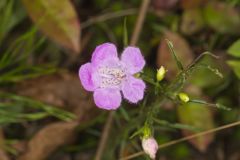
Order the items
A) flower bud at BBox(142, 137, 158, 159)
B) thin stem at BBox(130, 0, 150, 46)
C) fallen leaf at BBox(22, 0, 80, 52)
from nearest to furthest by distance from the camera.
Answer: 1. flower bud at BBox(142, 137, 158, 159)
2. fallen leaf at BBox(22, 0, 80, 52)
3. thin stem at BBox(130, 0, 150, 46)

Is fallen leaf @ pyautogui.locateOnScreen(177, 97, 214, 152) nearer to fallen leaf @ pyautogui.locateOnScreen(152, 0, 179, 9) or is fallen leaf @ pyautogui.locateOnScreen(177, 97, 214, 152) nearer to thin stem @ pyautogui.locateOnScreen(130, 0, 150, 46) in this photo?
thin stem @ pyautogui.locateOnScreen(130, 0, 150, 46)

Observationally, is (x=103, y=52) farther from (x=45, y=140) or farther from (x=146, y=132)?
(x=45, y=140)

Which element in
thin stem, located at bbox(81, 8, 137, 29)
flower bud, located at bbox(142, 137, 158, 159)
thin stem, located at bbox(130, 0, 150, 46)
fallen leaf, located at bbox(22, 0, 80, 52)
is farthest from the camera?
thin stem, located at bbox(81, 8, 137, 29)

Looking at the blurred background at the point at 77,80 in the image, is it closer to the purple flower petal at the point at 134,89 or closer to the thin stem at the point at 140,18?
the thin stem at the point at 140,18

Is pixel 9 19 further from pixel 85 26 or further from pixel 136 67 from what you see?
pixel 136 67

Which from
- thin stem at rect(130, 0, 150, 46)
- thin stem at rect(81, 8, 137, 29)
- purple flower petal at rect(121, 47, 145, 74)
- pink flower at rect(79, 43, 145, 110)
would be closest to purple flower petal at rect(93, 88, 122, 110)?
pink flower at rect(79, 43, 145, 110)

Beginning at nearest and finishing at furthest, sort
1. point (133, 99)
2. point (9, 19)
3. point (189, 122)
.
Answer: point (133, 99) → point (189, 122) → point (9, 19)

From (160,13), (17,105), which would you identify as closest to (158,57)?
(160,13)

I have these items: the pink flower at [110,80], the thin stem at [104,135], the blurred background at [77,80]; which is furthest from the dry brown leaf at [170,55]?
the pink flower at [110,80]
